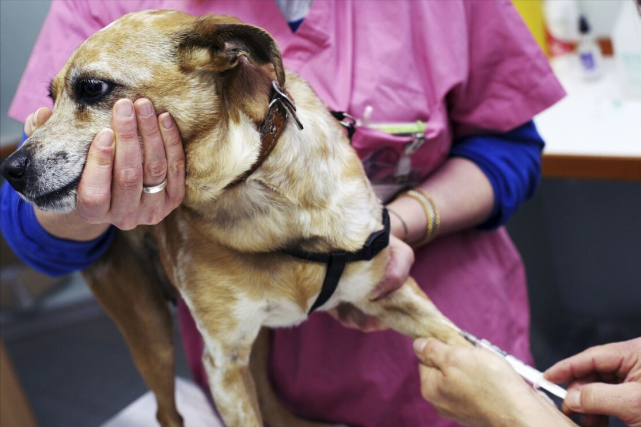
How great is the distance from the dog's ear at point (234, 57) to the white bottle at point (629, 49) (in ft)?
4.60

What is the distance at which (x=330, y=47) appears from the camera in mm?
1088

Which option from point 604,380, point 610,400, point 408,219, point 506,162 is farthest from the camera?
point 506,162

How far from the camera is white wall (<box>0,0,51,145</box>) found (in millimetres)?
1516

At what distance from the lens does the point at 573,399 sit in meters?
0.94

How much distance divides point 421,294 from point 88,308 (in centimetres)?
169

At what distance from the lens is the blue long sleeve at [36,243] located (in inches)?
38.2

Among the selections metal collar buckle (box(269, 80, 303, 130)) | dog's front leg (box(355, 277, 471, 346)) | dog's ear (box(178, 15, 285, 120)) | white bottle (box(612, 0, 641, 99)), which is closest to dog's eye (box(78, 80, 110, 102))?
dog's ear (box(178, 15, 285, 120))

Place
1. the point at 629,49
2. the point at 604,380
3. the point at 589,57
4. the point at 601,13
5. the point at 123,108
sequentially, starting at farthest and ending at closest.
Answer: the point at 601,13
the point at 589,57
the point at 629,49
the point at 604,380
the point at 123,108

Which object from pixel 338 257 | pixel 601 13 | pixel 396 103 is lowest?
pixel 601 13

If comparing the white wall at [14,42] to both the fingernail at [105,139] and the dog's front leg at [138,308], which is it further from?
the fingernail at [105,139]

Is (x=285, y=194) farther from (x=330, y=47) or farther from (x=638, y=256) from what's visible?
(x=638, y=256)

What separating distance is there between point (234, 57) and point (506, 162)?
0.62 meters

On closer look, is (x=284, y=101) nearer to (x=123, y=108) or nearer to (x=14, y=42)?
(x=123, y=108)

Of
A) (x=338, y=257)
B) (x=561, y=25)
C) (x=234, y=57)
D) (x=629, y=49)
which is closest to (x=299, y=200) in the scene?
(x=338, y=257)
